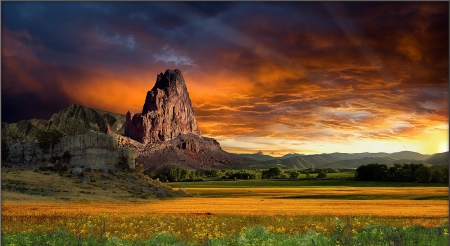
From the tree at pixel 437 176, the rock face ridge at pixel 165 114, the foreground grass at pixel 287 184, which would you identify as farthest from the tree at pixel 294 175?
the rock face ridge at pixel 165 114

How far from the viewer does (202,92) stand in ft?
68.2

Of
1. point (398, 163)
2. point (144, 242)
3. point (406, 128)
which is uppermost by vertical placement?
point (406, 128)

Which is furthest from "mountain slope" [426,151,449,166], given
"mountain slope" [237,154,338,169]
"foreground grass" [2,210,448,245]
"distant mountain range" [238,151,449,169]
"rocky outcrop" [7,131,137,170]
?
"rocky outcrop" [7,131,137,170]

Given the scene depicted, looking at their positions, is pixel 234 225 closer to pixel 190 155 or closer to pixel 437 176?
pixel 190 155

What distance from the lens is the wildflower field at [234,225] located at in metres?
12.7

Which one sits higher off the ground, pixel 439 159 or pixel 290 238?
pixel 439 159

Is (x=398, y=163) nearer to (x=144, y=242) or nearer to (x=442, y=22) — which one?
(x=442, y=22)

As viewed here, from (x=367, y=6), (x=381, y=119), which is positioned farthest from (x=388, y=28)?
(x=381, y=119)

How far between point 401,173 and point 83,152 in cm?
2413

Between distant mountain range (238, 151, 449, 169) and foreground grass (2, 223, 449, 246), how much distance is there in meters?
9.43

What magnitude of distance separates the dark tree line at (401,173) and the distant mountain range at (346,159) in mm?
700

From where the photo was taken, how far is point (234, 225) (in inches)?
606

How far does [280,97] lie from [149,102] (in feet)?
29.2

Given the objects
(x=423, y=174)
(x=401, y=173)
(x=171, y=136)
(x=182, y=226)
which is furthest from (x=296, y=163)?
(x=182, y=226)
